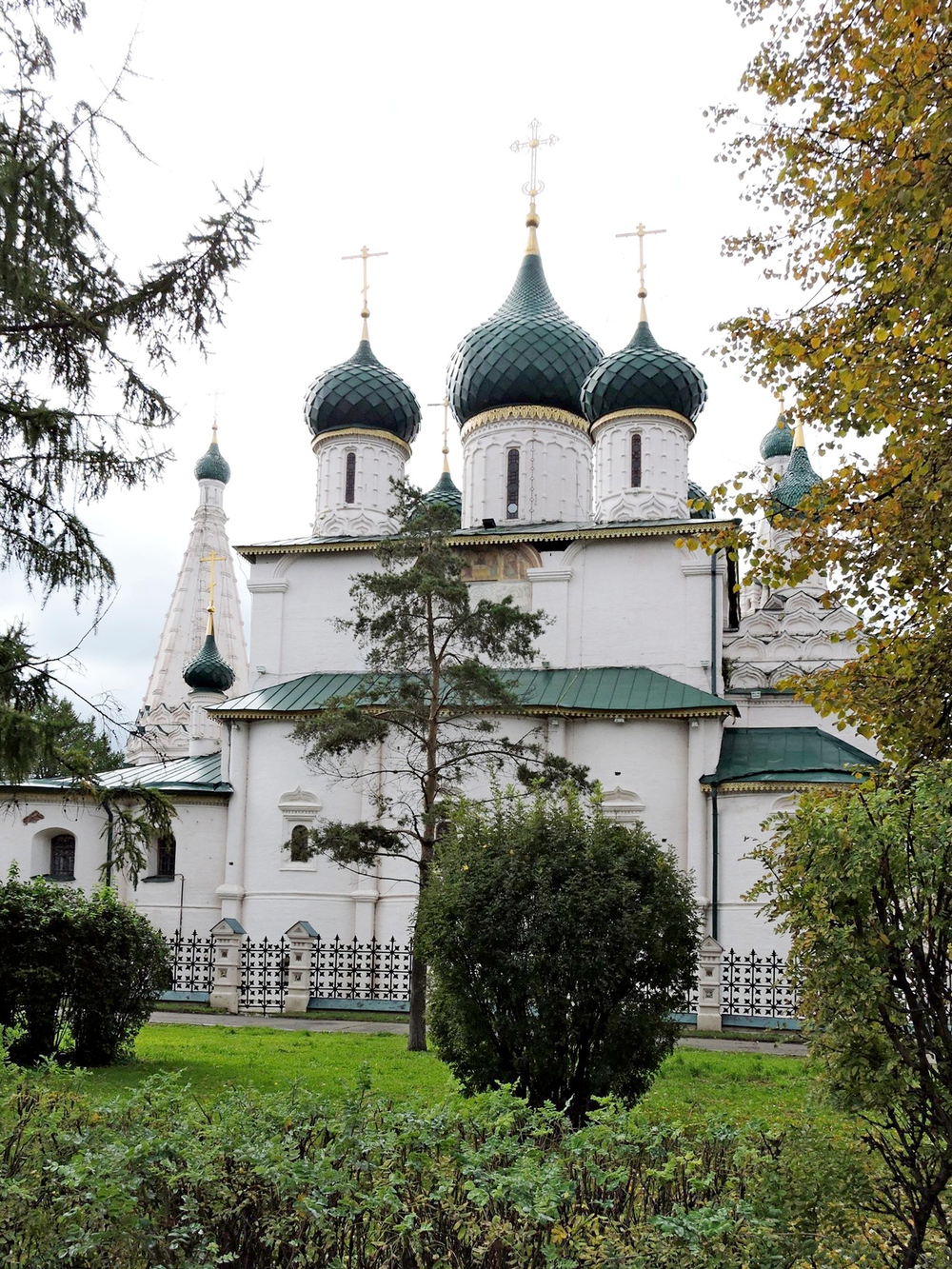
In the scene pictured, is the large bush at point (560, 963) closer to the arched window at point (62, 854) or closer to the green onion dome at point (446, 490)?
the arched window at point (62, 854)

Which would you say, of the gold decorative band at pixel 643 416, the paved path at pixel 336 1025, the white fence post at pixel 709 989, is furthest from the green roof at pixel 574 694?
the paved path at pixel 336 1025

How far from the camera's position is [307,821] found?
20750 millimetres

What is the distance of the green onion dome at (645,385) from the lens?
2317 centimetres

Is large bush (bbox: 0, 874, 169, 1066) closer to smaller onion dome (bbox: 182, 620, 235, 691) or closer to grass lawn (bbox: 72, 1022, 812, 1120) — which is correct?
grass lawn (bbox: 72, 1022, 812, 1120)

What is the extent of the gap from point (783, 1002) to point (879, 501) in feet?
32.4

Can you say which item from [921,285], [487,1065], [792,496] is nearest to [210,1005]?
[487,1065]

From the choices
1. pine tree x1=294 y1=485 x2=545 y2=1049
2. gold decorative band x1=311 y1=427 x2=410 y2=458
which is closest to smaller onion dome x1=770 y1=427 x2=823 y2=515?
gold decorative band x1=311 y1=427 x2=410 y2=458

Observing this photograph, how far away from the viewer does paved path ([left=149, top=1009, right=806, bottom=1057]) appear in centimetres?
1380

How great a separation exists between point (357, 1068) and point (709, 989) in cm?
844

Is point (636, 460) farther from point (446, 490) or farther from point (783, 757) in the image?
point (446, 490)

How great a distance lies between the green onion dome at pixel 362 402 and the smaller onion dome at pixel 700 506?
634cm

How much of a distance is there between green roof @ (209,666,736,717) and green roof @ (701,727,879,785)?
1047mm

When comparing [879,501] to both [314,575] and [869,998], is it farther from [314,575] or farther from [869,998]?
[314,575]

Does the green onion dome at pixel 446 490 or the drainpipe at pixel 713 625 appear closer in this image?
the drainpipe at pixel 713 625
